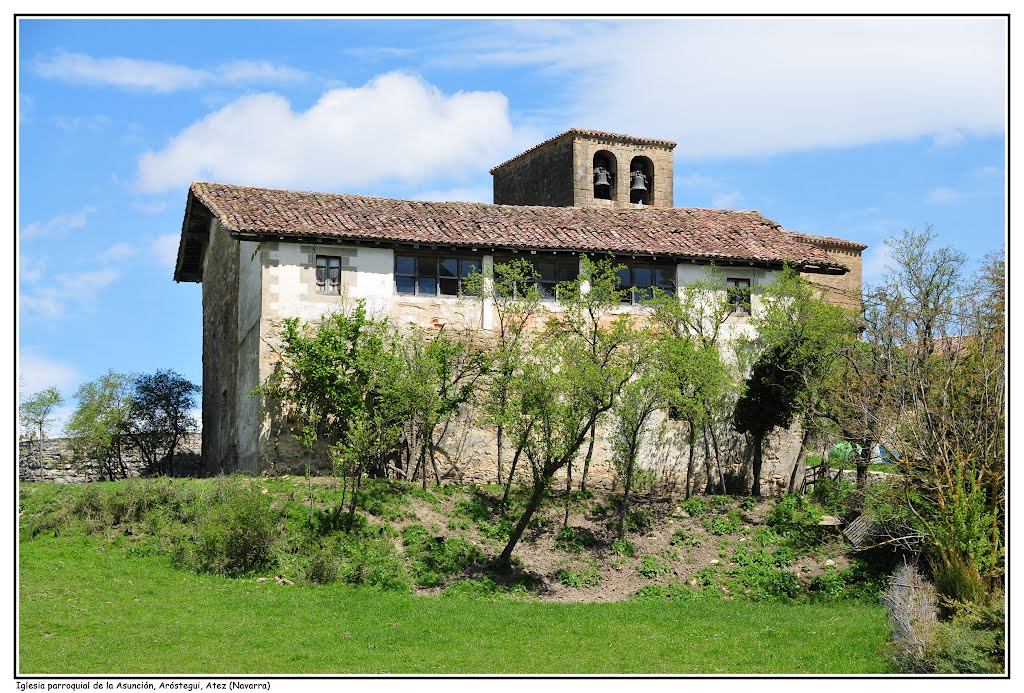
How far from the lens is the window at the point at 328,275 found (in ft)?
90.5

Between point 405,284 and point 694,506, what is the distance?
26.7ft

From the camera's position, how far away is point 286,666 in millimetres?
16141

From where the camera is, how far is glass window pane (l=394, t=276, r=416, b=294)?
28.2 metres

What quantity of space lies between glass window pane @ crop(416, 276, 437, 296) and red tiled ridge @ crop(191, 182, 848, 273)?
3.04ft

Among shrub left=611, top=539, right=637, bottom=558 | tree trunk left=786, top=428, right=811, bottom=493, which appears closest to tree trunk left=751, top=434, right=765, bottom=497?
tree trunk left=786, top=428, right=811, bottom=493

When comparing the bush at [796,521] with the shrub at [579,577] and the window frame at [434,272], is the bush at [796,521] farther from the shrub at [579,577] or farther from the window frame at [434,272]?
the window frame at [434,272]

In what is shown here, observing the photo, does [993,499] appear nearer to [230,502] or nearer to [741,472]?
[741,472]

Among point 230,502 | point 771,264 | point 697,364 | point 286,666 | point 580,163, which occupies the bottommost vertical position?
point 286,666

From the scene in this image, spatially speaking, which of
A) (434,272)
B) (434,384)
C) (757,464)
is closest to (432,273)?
(434,272)

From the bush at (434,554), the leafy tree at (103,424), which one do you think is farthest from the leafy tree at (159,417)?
the bush at (434,554)

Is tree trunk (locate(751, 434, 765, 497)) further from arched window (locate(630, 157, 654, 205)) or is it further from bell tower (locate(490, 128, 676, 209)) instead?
arched window (locate(630, 157, 654, 205))

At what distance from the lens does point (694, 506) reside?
2678cm
